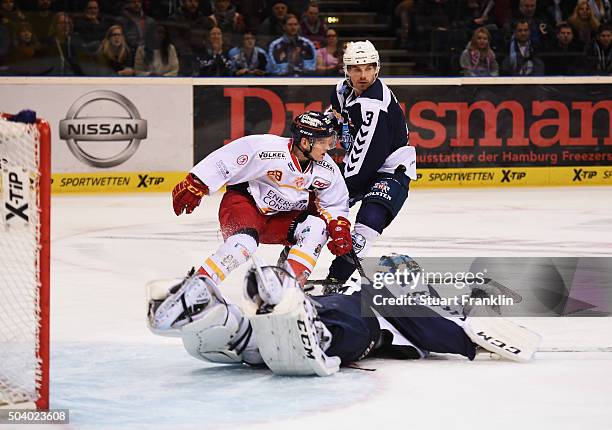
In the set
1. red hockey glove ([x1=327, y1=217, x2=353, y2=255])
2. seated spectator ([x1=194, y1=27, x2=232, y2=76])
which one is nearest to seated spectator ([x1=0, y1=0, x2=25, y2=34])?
seated spectator ([x1=194, y1=27, x2=232, y2=76])

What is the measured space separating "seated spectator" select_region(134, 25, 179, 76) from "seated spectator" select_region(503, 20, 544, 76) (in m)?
2.90

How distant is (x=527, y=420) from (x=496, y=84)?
24.5 ft

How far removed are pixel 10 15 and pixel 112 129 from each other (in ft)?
4.05

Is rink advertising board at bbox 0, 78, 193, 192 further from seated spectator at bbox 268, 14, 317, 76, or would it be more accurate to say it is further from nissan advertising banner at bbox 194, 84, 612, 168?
seated spectator at bbox 268, 14, 317, 76

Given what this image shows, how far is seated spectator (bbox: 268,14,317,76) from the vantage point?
1012cm

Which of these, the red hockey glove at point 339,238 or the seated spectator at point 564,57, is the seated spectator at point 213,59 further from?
the red hockey glove at point 339,238

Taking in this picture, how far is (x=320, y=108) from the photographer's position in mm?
→ 10133

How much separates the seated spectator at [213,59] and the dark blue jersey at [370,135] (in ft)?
14.8

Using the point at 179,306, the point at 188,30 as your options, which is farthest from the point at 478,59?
the point at 179,306

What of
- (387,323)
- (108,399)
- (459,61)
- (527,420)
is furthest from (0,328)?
(459,61)

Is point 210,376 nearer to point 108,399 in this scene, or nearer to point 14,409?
point 108,399

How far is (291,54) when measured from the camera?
10141mm

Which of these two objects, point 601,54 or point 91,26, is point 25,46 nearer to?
point 91,26

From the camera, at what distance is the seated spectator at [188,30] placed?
32.6ft
